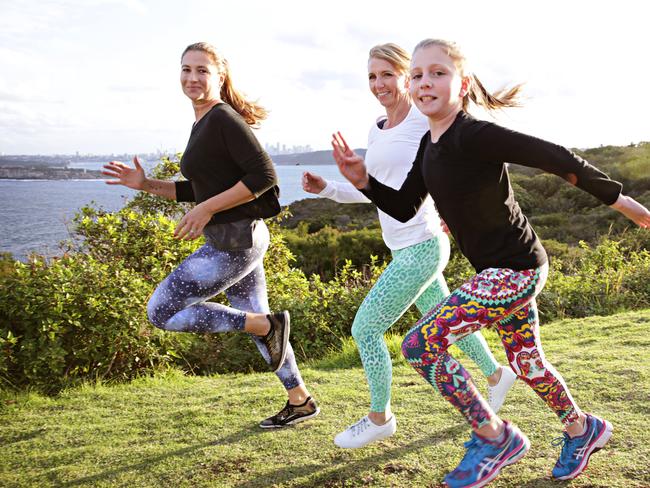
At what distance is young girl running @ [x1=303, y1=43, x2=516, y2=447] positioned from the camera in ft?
10.3

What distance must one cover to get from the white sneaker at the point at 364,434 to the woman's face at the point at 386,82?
5.58ft

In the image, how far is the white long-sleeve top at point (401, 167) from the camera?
10.5ft

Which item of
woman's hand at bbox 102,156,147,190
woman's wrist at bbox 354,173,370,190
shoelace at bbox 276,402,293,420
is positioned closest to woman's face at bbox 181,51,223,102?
woman's hand at bbox 102,156,147,190

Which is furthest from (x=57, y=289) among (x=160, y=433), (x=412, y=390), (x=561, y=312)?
(x=561, y=312)

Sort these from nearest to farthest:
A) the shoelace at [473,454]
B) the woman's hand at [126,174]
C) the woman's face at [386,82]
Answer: the shoelace at [473,454] → the woman's face at [386,82] → the woman's hand at [126,174]

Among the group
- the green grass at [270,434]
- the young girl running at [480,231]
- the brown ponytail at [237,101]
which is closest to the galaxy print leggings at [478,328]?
the young girl running at [480,231]

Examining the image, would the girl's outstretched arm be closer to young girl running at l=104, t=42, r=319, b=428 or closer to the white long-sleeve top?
the white long-sleeve top

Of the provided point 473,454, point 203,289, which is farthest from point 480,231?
point 203,289

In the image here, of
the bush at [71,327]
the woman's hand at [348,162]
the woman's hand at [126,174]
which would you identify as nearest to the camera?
the woman's hand at [348,162]

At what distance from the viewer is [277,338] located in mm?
3605

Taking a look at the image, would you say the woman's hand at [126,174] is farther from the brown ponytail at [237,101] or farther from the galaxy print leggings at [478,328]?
the galaxy print leggings at [478,328]

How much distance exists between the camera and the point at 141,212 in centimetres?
707

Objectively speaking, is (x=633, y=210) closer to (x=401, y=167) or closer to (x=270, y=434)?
(x=401, y=167)

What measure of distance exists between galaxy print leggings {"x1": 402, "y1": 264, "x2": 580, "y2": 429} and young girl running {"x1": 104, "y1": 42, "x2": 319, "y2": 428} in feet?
3.64
